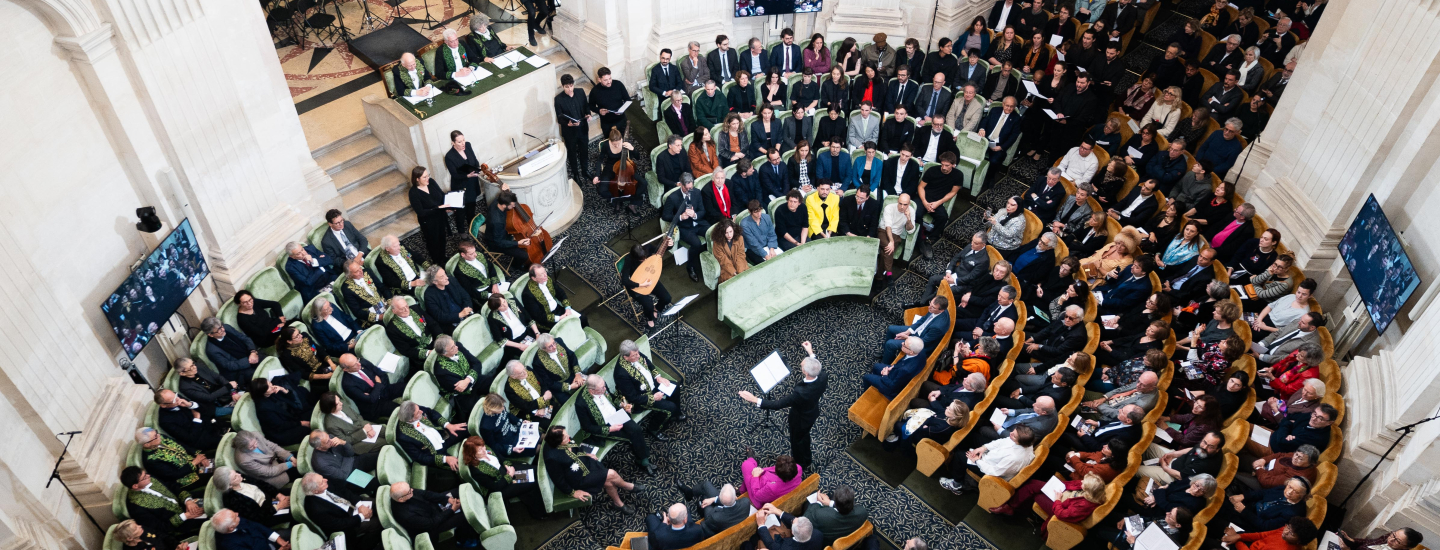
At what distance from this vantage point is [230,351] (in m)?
7.41

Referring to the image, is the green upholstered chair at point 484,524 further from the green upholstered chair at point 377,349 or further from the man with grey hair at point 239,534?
the green upholstered chair at point 377,349

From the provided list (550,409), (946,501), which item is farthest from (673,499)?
(946,501)

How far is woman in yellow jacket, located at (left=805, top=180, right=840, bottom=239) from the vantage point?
931cm

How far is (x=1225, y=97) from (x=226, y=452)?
430 inches

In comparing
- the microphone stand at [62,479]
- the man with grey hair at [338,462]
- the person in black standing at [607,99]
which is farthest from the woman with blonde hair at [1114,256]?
the microphone stand at [62,479]

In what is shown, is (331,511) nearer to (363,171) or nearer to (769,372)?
(769,372)

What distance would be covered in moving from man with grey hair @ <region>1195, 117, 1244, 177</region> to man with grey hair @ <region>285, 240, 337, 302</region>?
9.17m

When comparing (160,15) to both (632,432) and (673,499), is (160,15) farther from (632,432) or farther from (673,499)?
(673,499)

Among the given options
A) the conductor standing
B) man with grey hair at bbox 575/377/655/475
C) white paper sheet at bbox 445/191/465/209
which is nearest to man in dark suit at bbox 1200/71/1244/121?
the conductor standing

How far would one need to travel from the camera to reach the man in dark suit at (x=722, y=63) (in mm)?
11570

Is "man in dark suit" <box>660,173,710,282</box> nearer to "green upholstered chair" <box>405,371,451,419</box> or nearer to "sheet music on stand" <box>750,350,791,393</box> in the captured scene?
"sheet music on stand" <box>750,350,791,393</box>

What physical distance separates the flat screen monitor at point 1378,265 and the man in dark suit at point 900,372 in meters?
3.51

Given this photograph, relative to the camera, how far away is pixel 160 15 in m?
6.80

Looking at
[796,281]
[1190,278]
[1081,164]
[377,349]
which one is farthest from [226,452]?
[1081,164]
